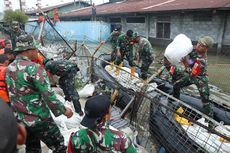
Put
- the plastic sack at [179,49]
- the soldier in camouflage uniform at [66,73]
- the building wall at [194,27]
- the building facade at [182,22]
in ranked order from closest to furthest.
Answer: the soldier in camouflage uniform at [66,73] → the plastic sack at [179,49] → the building facade at [182,22] → the building wall at [194,27]

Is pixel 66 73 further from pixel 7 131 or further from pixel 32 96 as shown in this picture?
pixel 7 131

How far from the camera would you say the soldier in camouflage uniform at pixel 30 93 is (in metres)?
2.47

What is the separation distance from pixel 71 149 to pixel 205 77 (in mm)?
3391

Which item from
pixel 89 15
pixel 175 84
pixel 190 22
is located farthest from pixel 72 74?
pixel 89 15

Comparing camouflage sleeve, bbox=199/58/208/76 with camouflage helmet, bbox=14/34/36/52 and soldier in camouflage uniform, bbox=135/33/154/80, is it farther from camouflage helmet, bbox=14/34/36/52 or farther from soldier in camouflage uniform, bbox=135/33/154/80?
camouflage helmet, bbox=14/34/36/52

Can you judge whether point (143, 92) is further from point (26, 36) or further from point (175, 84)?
point (26, 36)

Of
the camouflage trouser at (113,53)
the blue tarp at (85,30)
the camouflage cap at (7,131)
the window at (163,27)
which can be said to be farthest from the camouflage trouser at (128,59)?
the blue tarp at (85,30)

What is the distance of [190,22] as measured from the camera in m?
14.6

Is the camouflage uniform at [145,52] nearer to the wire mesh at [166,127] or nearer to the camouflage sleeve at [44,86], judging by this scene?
the wire mesh at [166,127]

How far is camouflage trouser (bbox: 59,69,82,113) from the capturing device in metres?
4.28

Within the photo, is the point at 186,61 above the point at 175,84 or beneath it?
above

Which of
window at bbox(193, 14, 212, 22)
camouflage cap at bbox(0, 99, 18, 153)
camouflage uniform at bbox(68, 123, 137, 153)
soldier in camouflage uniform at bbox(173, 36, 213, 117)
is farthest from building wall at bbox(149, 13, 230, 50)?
camouflage cap at bbox(0, 99, 18, 153)

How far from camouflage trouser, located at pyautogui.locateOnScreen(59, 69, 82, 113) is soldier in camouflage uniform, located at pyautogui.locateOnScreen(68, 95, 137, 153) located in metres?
2.33

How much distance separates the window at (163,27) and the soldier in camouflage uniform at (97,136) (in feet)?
49.0
